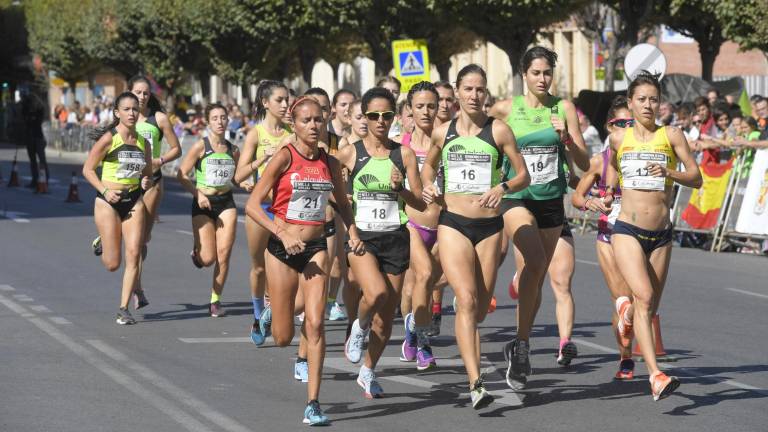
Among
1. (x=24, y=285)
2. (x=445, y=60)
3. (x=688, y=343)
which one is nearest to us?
(x=688, y=343)

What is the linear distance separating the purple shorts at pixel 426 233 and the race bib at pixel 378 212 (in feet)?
4.02

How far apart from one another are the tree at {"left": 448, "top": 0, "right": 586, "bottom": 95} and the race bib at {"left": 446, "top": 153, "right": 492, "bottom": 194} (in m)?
25.5

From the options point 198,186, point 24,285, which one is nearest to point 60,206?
point 24,285

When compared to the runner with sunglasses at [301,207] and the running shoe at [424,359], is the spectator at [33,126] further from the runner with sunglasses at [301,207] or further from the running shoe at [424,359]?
the runner with sunglasses at [301,207]

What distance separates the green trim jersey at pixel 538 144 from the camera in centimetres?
980

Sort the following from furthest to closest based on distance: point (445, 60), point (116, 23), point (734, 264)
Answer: point (116, 23) < point (445, 60) < point (734, 264)

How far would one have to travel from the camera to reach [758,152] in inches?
771

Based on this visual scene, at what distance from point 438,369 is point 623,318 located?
1.33 meters

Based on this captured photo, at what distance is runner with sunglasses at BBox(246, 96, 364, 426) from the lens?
8633 mm

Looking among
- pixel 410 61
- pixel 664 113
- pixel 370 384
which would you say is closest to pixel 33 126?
pixel 410 61

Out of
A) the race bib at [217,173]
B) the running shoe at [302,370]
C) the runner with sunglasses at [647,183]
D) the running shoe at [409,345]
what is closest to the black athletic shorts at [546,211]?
the runner with sunglasses at [647,183]

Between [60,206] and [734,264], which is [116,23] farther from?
[734,264]

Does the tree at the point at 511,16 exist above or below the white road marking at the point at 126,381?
above

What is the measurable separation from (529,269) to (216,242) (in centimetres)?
430
